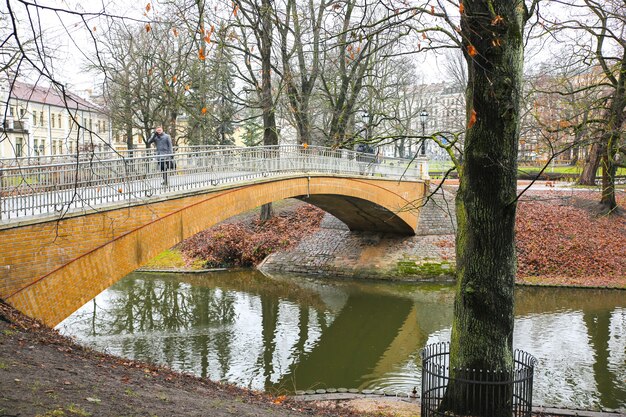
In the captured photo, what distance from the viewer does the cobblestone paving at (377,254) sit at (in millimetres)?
20922

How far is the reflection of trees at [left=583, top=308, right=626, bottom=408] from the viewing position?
387 inches

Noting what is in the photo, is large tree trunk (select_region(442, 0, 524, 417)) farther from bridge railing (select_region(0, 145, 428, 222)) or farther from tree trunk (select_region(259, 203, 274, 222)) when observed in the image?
tree trunk (select_region(259, 203, 274, 222))

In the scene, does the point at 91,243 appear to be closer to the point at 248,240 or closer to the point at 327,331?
the point at 327,331

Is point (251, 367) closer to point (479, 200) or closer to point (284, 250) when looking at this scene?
point (479, 200)

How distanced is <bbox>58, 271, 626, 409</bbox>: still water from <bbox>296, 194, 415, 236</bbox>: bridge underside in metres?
2.64

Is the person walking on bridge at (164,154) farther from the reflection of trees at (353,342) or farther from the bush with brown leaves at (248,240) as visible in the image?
the bush with brown leaves at (248,240)

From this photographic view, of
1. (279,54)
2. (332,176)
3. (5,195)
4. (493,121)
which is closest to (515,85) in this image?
(493,121)

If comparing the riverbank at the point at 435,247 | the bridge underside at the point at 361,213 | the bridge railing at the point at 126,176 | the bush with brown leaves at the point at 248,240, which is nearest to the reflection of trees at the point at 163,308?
the riverbank at the point at 435,247

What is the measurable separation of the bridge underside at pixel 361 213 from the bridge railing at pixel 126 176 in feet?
6.70

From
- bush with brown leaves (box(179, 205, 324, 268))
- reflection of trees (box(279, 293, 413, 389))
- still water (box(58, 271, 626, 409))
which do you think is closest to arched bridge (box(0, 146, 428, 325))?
still water (box(58, 271, 626, 409))

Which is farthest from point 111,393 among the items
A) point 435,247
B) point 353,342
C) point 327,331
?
point 435,247

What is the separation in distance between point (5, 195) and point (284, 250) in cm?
1532

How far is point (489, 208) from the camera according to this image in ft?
21.8

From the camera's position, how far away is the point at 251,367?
448 inches
